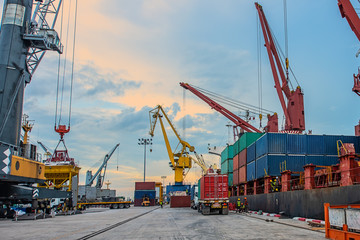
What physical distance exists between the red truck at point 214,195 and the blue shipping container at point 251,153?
335 inches

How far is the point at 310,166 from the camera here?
71.1 ft

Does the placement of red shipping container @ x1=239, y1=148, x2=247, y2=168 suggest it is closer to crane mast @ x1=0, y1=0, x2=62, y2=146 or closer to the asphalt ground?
the asphalt ground

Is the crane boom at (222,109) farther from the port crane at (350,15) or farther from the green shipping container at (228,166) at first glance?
the port crane at (350,15)

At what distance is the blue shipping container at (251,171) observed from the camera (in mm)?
36581

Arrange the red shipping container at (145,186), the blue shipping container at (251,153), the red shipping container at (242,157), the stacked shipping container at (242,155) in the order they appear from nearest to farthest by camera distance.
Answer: the blue shipping container at (251,153), the stacked shipping container at (242,155), the red shipping container at (242,157), the red shipping container at (145,186)

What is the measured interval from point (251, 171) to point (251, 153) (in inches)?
90.5

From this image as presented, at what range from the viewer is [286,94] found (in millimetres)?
45281

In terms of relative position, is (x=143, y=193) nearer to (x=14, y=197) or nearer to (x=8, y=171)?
(x=14, y=197)

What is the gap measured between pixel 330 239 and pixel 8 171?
1689cm

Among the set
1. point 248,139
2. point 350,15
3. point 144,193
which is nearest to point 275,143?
point 248,139

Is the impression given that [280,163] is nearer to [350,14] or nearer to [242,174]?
[242,174]

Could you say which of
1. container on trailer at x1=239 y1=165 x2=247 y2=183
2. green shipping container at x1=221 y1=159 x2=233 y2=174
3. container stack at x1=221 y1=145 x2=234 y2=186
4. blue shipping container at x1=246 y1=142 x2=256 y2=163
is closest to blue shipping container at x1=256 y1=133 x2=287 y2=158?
blue shipping container at x1=246 y1=142 x2=256 y2=163

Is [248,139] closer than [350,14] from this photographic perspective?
No

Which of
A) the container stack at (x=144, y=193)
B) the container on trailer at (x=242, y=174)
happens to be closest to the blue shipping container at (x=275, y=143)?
the container on trailer at (x=242, y=174)
